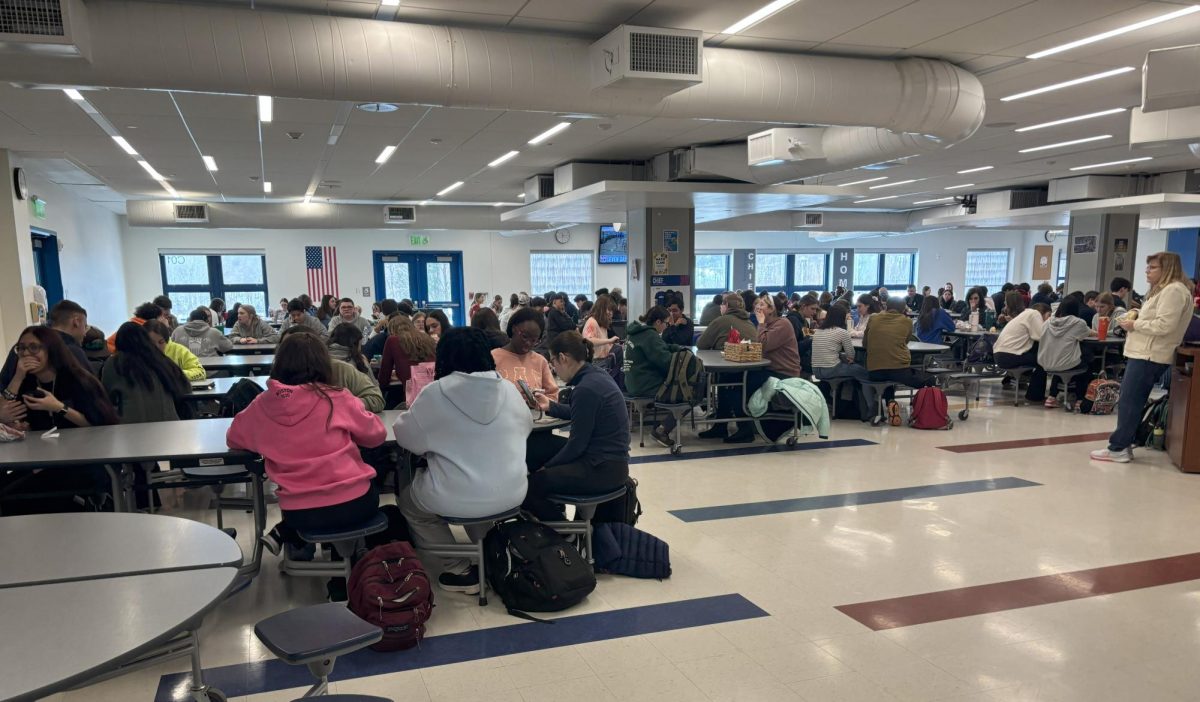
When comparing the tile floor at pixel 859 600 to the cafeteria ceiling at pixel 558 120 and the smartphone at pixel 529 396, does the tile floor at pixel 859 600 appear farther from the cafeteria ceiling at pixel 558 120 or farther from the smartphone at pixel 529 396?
the cafeteria ceiling at pixel 558 120

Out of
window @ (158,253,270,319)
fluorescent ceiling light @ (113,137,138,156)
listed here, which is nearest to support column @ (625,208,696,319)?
fluorescent ceiling light @ (113,137,138,156)

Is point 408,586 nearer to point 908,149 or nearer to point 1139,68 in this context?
point 908,149

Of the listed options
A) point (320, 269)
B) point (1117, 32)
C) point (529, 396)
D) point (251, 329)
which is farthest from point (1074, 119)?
point (320, 269)

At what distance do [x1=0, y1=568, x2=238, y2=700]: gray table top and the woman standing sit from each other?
643 centimetres

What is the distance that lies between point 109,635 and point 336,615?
54cm

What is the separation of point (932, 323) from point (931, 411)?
102 inches

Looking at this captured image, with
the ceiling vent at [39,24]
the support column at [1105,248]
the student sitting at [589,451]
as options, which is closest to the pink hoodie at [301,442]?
the student sitting at [589,451]

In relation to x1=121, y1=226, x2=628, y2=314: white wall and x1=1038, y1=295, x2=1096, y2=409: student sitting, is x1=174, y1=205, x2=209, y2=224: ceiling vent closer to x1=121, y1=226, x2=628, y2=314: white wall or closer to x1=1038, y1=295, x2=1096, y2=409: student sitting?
x1=121, y1=226, x2=628, y2=314: white wall

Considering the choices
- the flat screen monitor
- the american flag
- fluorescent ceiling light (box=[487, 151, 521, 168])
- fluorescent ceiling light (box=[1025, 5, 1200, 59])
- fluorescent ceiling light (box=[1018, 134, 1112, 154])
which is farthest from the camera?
the flat screen monitor

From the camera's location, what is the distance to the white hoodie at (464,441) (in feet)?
10.8

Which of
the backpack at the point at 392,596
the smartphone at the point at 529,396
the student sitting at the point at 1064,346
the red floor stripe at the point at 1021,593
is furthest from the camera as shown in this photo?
the student sitting at the point at 1064,346

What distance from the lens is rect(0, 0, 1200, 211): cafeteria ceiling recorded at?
4.64 meters

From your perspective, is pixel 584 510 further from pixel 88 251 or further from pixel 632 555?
pixel 88 251

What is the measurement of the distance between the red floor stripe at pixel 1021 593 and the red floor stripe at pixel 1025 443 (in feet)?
8.49
